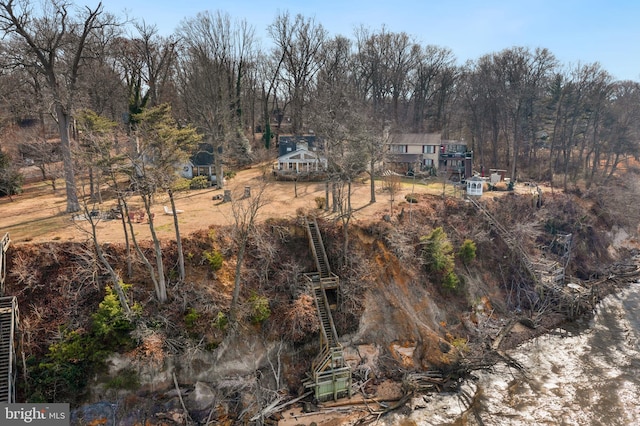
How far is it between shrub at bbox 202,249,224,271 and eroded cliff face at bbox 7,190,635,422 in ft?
0.98

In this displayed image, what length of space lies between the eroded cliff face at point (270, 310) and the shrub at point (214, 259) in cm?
30

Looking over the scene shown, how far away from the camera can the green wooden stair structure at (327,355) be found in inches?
744

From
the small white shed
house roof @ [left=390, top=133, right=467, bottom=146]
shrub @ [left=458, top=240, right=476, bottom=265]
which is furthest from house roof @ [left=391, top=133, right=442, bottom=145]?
shrub @ [left=458, top=240, right=476, bottom=265]

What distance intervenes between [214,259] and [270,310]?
4181 millimetres

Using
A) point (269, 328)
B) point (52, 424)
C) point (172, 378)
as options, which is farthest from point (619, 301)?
point (52, 424)

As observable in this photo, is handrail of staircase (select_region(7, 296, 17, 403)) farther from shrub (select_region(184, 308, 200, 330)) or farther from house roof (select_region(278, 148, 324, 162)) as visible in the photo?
house roof (select_region(278, 148, 324, 162))

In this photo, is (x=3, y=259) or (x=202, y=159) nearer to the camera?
(x=3, y=259)

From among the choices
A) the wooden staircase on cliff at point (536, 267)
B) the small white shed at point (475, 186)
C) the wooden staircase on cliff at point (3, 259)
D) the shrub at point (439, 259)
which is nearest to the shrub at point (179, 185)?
the wooden staircase on cliff at point (3, 259)

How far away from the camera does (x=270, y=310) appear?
20.7m

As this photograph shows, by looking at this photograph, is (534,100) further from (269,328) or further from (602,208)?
(269,328)

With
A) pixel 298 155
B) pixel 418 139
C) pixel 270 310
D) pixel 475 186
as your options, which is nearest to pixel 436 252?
pixel 270 310

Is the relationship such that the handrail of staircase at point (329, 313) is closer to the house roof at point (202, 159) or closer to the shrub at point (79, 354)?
the shrub at point (79, 354)

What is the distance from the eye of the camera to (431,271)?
1025 inches

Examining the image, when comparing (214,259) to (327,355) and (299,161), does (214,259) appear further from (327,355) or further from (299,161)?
(299,161)
